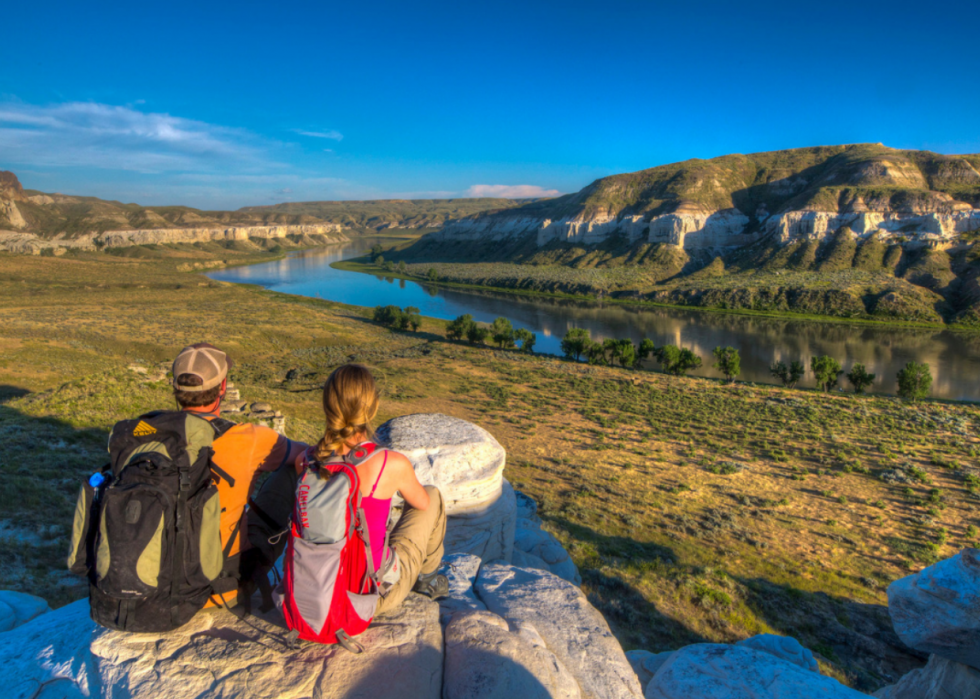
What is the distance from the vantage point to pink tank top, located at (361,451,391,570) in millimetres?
2891

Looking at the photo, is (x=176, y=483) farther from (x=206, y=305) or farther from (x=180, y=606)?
(x=206, y=305)

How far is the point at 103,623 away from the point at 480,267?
122 m

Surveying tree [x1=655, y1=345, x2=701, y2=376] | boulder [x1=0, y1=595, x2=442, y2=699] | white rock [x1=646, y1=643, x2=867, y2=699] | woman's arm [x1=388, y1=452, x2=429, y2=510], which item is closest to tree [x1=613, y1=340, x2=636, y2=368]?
tree [x1=655, y1=345, x2=701, y2=376]

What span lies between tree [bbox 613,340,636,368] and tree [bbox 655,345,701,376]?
2579 millimetres

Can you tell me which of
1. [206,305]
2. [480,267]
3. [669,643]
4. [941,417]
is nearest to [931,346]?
[941,417]

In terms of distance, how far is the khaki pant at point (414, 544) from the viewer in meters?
3.35

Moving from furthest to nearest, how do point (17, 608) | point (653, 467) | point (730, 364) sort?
point (730, 364) → point (653, 467) → point (17, 608)

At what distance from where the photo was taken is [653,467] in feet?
56.0

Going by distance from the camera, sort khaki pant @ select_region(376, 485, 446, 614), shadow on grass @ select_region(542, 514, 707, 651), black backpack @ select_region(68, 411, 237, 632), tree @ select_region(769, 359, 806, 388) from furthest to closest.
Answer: tree @ select_region(769, 359, 806, 388) → shadow on grass @ select_region(542, 514, 707, 651) → khaki pant @ select_region(376, 485, 446, 614) → black backpack @ select_region(68, 411, 237, 632)

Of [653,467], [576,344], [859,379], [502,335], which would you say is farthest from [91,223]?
[859,379]

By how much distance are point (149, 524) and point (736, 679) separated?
16.2 ft

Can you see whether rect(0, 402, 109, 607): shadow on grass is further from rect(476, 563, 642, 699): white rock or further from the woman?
rect(476, 563, 642, 699): white rock

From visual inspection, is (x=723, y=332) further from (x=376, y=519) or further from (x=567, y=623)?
(x=376, y=519)

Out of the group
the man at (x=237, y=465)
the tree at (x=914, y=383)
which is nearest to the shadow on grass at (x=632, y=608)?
the man at (x=237, y=465)
